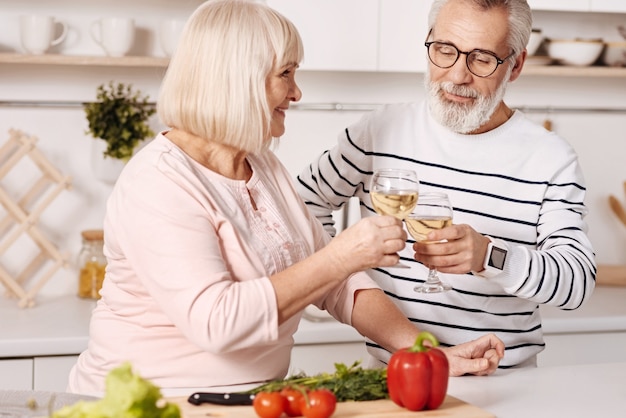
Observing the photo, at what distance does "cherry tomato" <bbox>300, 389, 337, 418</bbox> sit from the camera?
4.39 feet

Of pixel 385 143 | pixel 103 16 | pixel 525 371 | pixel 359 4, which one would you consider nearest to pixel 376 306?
pixel 525 371

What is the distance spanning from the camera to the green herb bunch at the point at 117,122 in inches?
109

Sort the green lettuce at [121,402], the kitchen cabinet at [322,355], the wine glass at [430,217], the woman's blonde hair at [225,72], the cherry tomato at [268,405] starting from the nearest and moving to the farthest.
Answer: the green lettuce at [121,402], the cherry tomato at [268,405], the woman's blonde hair at [225,72], the wine glass at [430,217], the kitchen cabinet at [322,355]

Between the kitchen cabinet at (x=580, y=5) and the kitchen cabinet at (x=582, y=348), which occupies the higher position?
the kitchen cabinet at (x=580, y=5)

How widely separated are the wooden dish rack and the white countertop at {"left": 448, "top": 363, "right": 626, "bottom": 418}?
150cm

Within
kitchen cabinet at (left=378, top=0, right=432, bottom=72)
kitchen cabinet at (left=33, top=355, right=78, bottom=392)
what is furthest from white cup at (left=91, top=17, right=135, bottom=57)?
kitchen cabinet at (left=33, top=355, right=78, bottom=392)

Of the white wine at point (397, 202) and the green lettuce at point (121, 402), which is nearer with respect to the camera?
the green lettuce at point (121, 402)

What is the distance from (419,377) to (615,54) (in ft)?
6.50

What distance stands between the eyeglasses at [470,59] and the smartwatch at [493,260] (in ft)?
1.28

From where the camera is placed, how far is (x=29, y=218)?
109 inches

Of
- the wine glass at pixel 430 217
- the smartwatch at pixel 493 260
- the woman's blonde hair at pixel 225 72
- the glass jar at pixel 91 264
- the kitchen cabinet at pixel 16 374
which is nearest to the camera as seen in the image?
the woman's blonde hair at pixel 225 72

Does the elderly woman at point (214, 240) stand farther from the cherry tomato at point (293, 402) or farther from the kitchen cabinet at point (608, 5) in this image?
the kitchen cabinet at point (608, 5)

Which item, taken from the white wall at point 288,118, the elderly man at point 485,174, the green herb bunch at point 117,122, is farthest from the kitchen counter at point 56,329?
the elderly man at point 485,174

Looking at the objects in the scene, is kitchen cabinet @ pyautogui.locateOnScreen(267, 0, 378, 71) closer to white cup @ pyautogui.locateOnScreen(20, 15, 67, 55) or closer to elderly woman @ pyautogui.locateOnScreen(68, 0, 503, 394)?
white cup @ pyautogui.locateOnScreen(20, 15, 67, 55)
